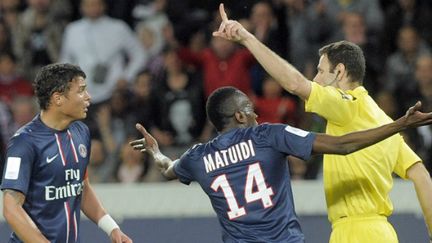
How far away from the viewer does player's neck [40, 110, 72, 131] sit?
6.18m

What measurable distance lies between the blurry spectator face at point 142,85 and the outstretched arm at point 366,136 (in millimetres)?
5489

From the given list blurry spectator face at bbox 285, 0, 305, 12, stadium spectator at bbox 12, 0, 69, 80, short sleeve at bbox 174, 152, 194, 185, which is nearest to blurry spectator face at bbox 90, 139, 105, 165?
stadium spectator at bbox 12, 0, 69, 80

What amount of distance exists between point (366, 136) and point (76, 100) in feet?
5.58

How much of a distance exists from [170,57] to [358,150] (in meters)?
5.62

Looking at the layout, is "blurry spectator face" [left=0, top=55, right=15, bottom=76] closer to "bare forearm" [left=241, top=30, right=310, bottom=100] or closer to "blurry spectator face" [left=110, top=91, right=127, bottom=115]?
"blurry spectator face" [left=110, top=91, right=127, bottom=115]

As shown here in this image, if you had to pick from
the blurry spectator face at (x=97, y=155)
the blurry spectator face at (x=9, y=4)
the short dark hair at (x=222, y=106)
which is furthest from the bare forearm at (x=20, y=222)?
the blurry spectator face at (x=9, y=4)

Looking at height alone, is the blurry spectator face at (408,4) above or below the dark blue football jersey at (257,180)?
above

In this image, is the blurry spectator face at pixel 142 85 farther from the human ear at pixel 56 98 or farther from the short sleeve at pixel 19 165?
the short sleeve at pixel 19 165

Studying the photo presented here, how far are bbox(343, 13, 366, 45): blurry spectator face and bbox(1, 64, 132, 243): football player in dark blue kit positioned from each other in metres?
4.69

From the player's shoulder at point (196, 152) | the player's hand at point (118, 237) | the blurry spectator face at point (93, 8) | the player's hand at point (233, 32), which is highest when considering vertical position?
the player's hand at point (233, 32)

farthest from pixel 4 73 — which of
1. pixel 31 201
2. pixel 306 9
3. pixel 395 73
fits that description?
pixel 31 201

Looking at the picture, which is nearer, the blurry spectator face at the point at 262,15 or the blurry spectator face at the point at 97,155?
the blurry spectator face at the point at 97,155

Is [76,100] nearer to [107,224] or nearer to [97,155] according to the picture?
[107,224]

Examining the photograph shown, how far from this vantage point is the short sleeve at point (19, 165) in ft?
19.3
